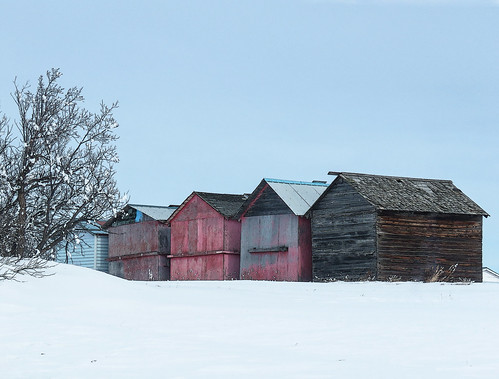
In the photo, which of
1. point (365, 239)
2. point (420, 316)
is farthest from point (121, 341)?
point (365, 239)

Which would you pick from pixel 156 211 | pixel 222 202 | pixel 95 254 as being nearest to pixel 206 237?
pixel 222 202

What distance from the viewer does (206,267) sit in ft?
140

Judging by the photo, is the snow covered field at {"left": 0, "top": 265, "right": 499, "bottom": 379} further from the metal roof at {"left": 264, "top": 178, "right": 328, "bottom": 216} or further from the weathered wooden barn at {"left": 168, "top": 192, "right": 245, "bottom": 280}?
the weathered wooden barn at {"left": 168, "top": 192, "right": 245, "bottom": 280}

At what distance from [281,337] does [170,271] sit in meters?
29.2

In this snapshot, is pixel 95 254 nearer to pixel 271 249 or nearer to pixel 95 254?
pixel 95 254

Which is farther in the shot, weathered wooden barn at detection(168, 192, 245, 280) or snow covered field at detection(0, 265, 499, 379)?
weathered wooden barn at detection(168, 192, 245, 280)

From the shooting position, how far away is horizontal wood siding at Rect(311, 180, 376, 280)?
3503 cm

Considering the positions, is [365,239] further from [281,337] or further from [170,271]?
[281,337]

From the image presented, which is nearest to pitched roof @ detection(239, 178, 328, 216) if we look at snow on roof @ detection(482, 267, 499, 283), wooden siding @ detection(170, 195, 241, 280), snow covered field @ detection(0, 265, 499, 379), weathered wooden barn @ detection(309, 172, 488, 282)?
weathered wooden barn @ detection(309, 172, 488, 282)

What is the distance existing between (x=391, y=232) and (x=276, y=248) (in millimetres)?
5822

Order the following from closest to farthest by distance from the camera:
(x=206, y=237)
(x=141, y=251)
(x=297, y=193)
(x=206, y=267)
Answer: (x=297, y=193)
(x=206, y=267)
(x=206, y=237)
(x=141, y=251)

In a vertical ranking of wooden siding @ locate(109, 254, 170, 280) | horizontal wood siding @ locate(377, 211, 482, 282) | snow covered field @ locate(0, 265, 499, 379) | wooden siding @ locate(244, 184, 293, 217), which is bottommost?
snow covered field @ locate(0, 265, 499, 379)

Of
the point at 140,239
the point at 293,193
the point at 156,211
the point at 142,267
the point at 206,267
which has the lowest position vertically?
the point at 142,267

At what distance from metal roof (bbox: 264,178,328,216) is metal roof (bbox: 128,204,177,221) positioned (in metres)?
9.73
